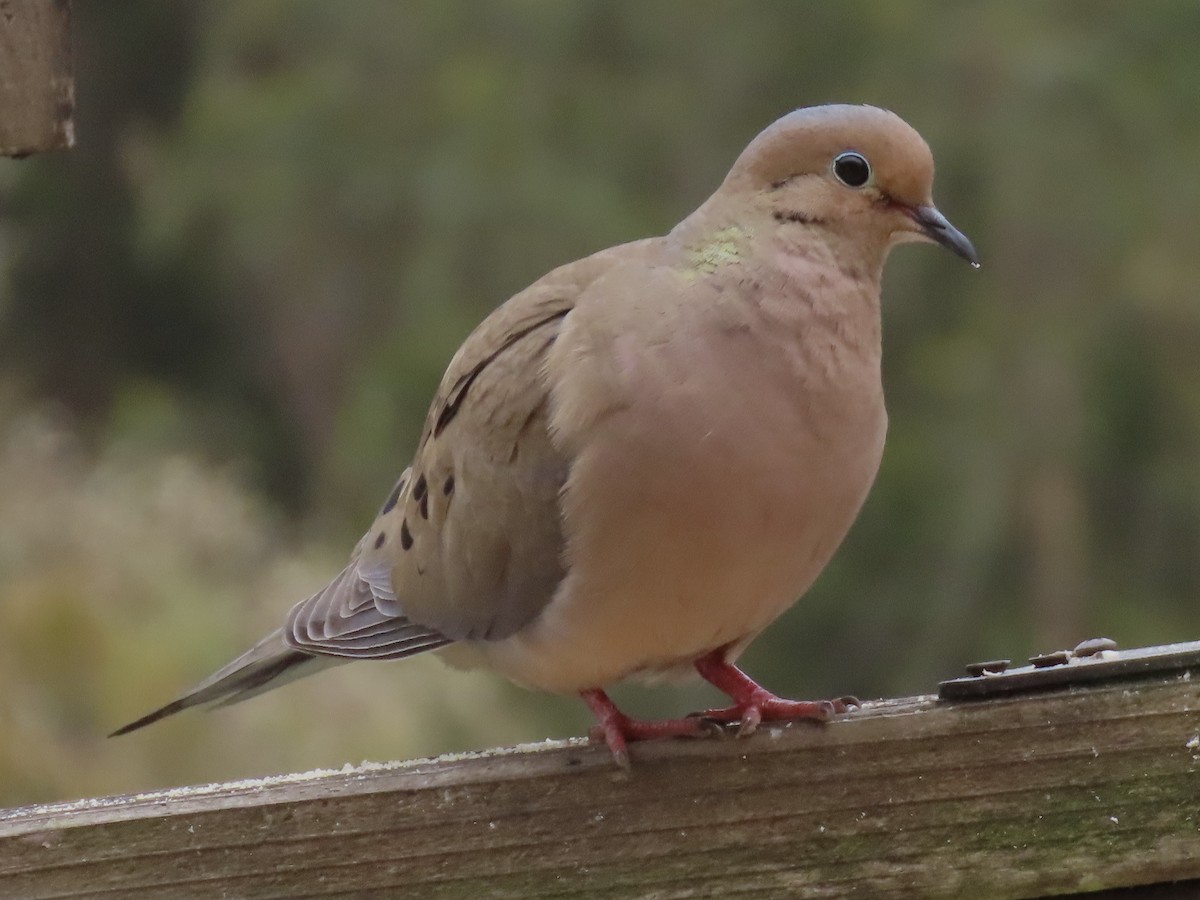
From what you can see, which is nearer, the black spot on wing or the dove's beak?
the dove's beak

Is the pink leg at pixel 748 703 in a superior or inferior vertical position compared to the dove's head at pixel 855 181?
inferior

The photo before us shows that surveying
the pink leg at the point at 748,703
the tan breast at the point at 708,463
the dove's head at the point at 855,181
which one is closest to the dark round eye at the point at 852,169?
the dove's head at the point at 855,181

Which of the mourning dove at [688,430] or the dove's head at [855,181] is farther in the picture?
the dove's head at [855,181]

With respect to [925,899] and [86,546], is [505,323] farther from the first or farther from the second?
[86,546]

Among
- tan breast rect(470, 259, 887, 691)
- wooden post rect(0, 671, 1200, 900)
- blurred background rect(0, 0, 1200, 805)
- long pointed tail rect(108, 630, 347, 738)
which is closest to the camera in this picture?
wooden post rect(0, 671, 1200, 900)

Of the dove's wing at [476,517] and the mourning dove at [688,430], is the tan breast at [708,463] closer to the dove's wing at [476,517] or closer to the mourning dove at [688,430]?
the mourning dove at [688,430]

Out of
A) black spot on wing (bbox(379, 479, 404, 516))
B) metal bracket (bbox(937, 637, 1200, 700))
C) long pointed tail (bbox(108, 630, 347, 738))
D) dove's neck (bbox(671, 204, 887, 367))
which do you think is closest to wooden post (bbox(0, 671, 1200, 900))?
metal bracket (bbox(937, 637, 1200, 700))

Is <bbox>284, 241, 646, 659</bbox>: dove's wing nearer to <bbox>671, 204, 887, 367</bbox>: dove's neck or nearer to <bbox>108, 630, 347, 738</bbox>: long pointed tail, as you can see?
<bbox>108, 630, 347, 738</bbox>: long pointed tail
